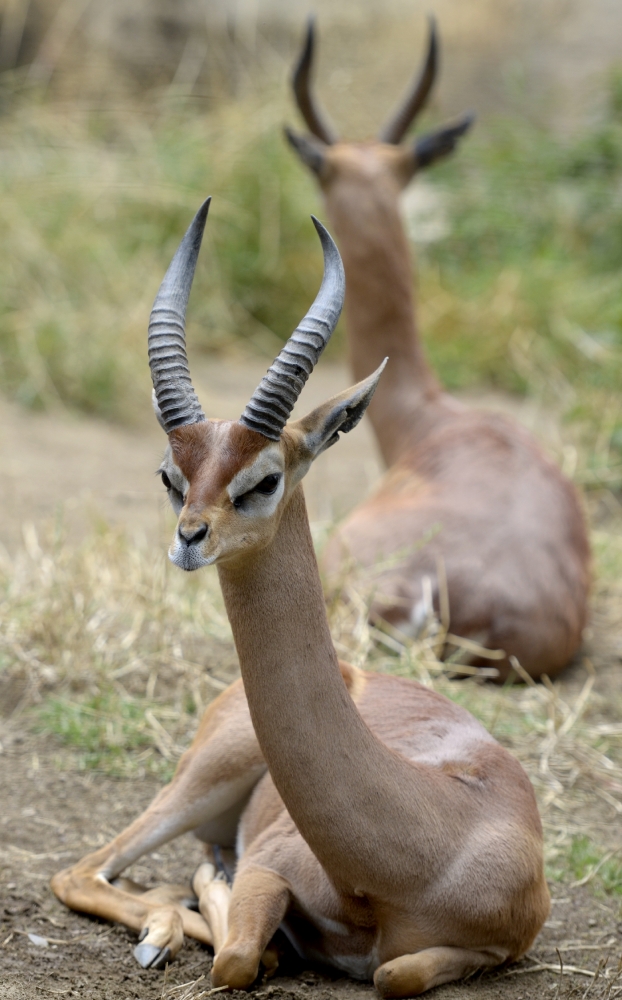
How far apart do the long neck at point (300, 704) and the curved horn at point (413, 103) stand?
5.15 meters

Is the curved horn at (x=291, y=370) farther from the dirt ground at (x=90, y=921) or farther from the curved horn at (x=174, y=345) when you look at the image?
the dirt ground at (x=90, y=921)

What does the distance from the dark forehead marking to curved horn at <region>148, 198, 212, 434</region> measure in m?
0.06

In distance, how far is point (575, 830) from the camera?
173 inches

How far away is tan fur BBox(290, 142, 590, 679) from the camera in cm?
565

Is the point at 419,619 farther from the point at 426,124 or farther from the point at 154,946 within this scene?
the point at 426,124

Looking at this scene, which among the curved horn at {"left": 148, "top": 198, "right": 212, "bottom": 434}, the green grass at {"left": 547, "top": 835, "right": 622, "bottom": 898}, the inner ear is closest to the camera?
the curved horn at {"left": 148, "top": 198, "right": 212, "bottom": 434}

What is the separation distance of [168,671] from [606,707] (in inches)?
72.6

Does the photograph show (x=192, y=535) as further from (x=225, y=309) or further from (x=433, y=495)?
(x=225, y=309)

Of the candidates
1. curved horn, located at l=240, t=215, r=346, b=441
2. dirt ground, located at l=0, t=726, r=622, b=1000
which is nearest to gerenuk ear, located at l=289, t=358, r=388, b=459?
curved horn, located at l=240, t=215, r=346, b=441

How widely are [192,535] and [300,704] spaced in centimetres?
57

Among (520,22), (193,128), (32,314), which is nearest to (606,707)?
(32,314)

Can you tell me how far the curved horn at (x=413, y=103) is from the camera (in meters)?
7.52

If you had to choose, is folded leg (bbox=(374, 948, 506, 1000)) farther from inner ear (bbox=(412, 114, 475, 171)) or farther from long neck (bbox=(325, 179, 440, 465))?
inner ear (bbox=(412, 114, 475, 171))

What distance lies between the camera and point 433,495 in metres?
6.24
